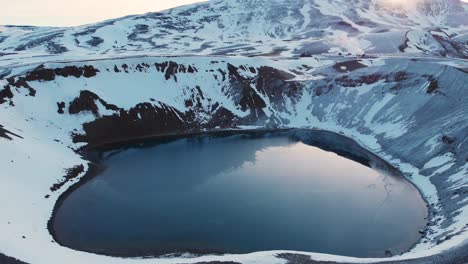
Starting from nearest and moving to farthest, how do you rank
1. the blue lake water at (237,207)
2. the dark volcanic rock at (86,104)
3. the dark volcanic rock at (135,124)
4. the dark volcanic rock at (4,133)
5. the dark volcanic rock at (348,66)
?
the blue lake water at (237,207), the dark volcanic rock at (4,133), the dark volcanic rock at (135,124), the dark volcanic rock at (86,104), the dark volcanic rock at (348,66)

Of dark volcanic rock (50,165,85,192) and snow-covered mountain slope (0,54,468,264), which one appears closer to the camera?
snow-covered mountain slope (0,54,468,264)

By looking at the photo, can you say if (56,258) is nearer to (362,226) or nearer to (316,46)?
(362,226)

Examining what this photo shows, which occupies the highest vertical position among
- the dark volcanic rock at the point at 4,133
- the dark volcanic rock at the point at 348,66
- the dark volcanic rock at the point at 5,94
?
the dark volcanic rock at the point at 348,66

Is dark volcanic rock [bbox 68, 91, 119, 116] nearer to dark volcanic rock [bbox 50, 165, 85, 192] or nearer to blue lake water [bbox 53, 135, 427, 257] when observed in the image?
blue lake water [bbox 53, 135, 427, 257]

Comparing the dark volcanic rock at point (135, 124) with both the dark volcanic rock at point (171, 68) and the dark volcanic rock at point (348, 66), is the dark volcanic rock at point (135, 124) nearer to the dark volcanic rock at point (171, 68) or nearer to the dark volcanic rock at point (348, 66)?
the dark volcanic rock at point (171, 68)

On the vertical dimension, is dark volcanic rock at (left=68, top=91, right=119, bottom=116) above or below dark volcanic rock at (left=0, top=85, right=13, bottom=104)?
below

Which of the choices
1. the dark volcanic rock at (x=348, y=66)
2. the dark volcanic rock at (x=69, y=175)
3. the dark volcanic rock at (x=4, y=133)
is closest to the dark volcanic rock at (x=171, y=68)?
the dark volcanic rock at (x=348, y=66)

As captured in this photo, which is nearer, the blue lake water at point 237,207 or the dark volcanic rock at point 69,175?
the blue lake water at point 237,207

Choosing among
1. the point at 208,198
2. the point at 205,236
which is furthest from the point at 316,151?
the point at 205,236

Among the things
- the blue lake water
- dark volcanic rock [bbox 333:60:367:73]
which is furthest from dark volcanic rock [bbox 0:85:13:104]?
dark volcanic rock [bbox 333:60:367:73]
